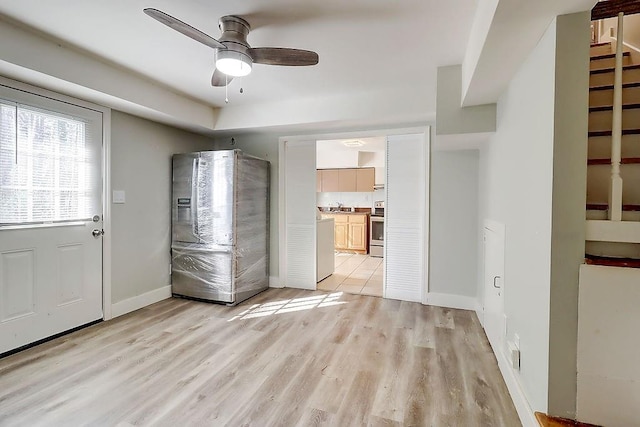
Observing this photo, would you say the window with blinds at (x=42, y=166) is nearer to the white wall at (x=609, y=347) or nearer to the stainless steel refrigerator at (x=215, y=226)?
the stainless steel refrigerator at (x=215, y=226)

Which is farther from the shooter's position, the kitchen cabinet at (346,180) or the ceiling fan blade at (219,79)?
the kitchen cabinet at (346,180)

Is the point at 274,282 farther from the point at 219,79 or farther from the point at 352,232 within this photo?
the point at 352,232

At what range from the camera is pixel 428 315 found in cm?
326

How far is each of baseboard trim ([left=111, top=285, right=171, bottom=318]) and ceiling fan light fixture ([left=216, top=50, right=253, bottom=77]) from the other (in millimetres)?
2682

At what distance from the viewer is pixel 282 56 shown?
6.44 feet

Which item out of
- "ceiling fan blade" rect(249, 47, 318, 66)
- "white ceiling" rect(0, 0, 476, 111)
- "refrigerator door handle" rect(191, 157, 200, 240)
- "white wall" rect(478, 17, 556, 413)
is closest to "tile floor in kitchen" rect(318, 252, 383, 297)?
"refrigerator door handle" rect(191, 157, 200, 240)

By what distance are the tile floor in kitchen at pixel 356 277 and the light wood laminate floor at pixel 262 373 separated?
94 cm

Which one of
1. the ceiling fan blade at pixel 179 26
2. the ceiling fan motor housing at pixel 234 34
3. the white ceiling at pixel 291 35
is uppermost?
the white ceiling at pixel 291 35

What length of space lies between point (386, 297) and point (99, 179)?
11.0 ft

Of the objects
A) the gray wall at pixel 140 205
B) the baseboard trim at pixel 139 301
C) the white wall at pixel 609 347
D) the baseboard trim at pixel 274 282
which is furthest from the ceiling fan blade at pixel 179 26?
the baseboard trim at pixel 274 282

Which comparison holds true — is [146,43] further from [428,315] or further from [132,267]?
[428,315]

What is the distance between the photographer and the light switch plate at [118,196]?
316cm

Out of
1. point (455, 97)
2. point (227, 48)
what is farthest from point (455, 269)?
point (227, 48)

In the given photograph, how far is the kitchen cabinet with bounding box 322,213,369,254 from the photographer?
7.02 m
